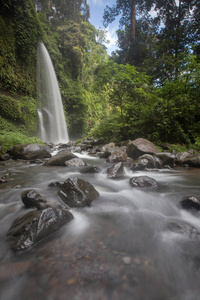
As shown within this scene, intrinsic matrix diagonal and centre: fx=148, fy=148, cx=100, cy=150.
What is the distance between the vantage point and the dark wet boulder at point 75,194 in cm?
247

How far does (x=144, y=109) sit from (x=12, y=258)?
8670mm

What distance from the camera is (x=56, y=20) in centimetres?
2230

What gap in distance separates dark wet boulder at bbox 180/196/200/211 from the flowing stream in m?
0.10

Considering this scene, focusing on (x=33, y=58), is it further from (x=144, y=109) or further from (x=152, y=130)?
(x=152, y=130)

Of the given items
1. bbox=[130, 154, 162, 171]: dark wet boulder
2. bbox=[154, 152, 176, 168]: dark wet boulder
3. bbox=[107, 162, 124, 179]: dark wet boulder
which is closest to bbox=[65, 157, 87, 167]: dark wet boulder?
bbox=[107, 162, 124, 179]: dark wet boulder

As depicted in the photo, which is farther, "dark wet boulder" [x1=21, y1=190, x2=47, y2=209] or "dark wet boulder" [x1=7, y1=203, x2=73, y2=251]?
"dark wet boulder" [x1=21, y1=190, x2=47, y2=209]

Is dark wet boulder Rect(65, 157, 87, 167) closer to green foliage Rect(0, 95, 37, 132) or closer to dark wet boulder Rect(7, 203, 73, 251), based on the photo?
dark wet boulder Rect(7, 203, 73, 251)

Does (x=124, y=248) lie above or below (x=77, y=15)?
below

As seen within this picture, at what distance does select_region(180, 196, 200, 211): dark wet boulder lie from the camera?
2.38 m

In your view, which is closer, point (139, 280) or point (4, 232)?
point (139, 280)

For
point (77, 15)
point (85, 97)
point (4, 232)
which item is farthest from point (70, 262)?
point (77, 15)

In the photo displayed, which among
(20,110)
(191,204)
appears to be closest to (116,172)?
(191,204)

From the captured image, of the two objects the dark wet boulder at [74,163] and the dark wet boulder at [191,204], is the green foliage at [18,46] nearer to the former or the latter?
the dark wet boulder at [74,163]

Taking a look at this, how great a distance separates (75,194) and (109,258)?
1.23m
